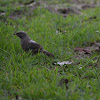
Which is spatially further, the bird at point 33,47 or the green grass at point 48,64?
the bird at point 33,47

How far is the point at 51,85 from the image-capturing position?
298 centimetres

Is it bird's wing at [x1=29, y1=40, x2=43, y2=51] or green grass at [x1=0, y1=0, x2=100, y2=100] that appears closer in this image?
green grass at [x1=0, y1=0, x2=100, y2=100]

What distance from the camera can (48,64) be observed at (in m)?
4.14

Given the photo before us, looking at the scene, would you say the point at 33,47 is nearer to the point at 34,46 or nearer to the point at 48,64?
the point at 34,46

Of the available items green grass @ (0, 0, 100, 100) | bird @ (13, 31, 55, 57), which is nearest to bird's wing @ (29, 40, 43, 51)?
bird @ (13, 31, 55, 57)

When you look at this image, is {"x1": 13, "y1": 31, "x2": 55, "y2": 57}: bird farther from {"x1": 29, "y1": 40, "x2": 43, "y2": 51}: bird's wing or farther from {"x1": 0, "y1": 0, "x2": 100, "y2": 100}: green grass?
{"x1": 0, "y1": 0, "x2": 100, "y2": 100}: green grass

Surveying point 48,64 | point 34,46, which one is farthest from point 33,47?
point 48,64

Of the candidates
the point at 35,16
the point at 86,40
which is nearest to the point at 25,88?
the point at 86,40

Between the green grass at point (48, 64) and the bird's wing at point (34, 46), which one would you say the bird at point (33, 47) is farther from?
the green grass at point (48, 64)

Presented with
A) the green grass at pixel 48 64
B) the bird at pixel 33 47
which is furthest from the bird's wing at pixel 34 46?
the green grass at pixel 48 64

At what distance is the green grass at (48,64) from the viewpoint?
293 centimetres

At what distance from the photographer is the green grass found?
115 inches

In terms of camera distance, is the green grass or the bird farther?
the bird

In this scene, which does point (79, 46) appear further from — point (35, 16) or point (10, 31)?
point (35, 16)
